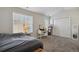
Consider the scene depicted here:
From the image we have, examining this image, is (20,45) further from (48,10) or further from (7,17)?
(48,10)

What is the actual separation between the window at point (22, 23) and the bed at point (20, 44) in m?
0.07

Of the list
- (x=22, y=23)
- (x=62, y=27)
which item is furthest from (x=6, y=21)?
(x=62, y=27)

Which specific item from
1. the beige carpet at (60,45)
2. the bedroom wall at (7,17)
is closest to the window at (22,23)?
the bedroom wall at (7,17)

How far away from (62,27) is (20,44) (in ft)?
1.68

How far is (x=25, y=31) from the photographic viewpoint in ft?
3.05

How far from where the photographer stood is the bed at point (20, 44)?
0.85 m

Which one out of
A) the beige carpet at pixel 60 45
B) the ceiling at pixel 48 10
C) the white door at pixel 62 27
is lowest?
the beige carpet at pixel 60 45

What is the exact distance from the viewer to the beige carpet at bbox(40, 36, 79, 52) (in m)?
0.92

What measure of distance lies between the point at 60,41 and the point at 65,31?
0.13m

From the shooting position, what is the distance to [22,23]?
3.00ft

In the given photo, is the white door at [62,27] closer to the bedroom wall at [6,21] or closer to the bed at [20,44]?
the bed at [20,44]

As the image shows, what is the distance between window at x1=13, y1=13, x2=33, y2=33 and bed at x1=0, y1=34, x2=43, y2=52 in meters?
0.07

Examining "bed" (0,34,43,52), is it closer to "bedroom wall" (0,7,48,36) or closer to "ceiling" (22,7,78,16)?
"bedroom wall" (0,7,48,36)
